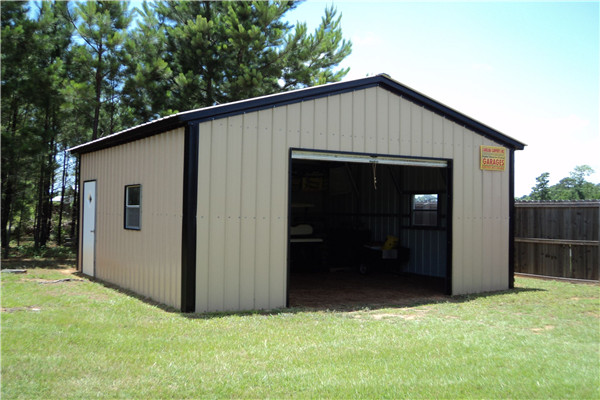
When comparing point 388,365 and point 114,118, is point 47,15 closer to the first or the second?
point 114,118

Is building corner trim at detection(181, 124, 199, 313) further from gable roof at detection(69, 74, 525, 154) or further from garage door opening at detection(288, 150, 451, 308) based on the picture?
garage door opening at detection(288, 150, 451, 308)

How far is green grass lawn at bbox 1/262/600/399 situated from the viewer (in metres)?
4.48

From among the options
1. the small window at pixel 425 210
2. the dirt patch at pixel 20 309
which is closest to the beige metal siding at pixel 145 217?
the dirt patch at pixel 20 309

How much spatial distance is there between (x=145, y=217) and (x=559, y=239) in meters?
8.76

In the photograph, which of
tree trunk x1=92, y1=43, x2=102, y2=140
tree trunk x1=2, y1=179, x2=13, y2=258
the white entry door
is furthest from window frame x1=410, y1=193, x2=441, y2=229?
tree trunk x1=2, y1=179, x2=13, y2=258

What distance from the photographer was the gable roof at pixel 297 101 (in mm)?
7871

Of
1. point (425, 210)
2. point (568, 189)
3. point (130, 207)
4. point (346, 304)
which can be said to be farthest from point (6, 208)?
point (568, 189)

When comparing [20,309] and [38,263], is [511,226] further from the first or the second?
[38,263]

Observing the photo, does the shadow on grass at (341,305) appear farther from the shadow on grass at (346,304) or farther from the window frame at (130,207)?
the window frame at (130,207)

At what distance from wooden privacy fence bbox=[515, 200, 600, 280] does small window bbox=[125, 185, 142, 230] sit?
27.9ft

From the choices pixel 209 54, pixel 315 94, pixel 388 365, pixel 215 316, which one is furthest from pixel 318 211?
pixel 388 365

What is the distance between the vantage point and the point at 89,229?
41.2ft

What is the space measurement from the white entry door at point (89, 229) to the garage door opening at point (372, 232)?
4.45 meters

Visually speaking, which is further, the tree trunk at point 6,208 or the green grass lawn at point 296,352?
the tree trunk at point 6,208
